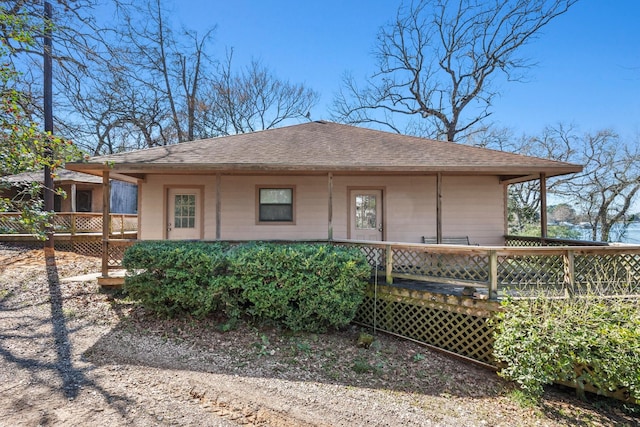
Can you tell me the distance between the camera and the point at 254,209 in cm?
913

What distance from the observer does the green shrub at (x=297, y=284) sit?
5.57 meters

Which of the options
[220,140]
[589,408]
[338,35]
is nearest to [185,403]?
[589,408]

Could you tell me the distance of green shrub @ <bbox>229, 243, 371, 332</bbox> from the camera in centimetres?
557

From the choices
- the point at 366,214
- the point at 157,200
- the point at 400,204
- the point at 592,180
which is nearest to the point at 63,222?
the point at 157,200

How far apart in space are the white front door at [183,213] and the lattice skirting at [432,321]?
5.39 m

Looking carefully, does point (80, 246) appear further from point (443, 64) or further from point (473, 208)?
point (443, 64)

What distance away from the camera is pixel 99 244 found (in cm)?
1290

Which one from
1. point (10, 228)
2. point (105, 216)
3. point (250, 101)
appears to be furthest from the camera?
point (250, 101)

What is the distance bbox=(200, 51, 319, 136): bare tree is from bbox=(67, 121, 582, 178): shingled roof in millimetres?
14320

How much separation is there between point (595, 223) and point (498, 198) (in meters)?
14.8

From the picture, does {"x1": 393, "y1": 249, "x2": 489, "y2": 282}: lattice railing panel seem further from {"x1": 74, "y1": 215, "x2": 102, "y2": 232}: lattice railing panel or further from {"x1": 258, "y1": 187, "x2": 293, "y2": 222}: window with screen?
{"x1": 74, "y1": 215, "x2": 102, "y2": 232}: lattice railing panel

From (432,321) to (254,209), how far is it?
18.0 ft

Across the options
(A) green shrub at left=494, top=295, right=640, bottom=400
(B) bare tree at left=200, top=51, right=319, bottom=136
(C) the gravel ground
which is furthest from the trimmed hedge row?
(B) bare tree at left=200, top=51, right=319, bottom=136

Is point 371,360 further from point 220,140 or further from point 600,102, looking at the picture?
point 600,102
